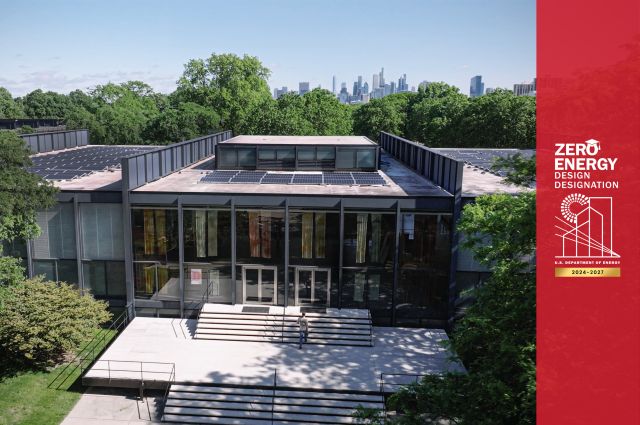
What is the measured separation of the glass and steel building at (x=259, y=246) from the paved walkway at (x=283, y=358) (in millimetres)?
1851

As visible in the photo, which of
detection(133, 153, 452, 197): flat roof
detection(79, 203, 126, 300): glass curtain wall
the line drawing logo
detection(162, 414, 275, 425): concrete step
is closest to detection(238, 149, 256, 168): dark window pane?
detection(133, 153, 452, 197): flat roof

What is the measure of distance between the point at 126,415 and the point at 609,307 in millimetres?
17104

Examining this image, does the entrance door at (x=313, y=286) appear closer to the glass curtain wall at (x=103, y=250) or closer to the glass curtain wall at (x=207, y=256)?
the glass curtain wall at (x=207, y=256)

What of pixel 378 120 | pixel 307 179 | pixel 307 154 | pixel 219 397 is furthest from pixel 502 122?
pixel 219 397

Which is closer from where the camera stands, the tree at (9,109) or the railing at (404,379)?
the railing at (404,379)

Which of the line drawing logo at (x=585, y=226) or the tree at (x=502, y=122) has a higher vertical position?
the tree at (x=502, y=122)

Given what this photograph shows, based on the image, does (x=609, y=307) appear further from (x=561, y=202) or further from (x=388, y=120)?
(x=388, y=120)

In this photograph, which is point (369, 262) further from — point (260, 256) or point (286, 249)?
point (260, 256)

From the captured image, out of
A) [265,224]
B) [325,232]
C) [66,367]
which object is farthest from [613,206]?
[66,367]

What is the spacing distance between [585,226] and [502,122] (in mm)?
51837

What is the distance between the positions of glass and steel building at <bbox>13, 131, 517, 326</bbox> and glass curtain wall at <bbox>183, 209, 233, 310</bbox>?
0.05 m

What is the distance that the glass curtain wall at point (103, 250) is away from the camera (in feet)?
85.5

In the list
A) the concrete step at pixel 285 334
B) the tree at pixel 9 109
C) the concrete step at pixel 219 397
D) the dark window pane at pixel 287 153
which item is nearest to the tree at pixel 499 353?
the concrete step at pixel 219 397

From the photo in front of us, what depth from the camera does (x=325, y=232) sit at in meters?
25.9
